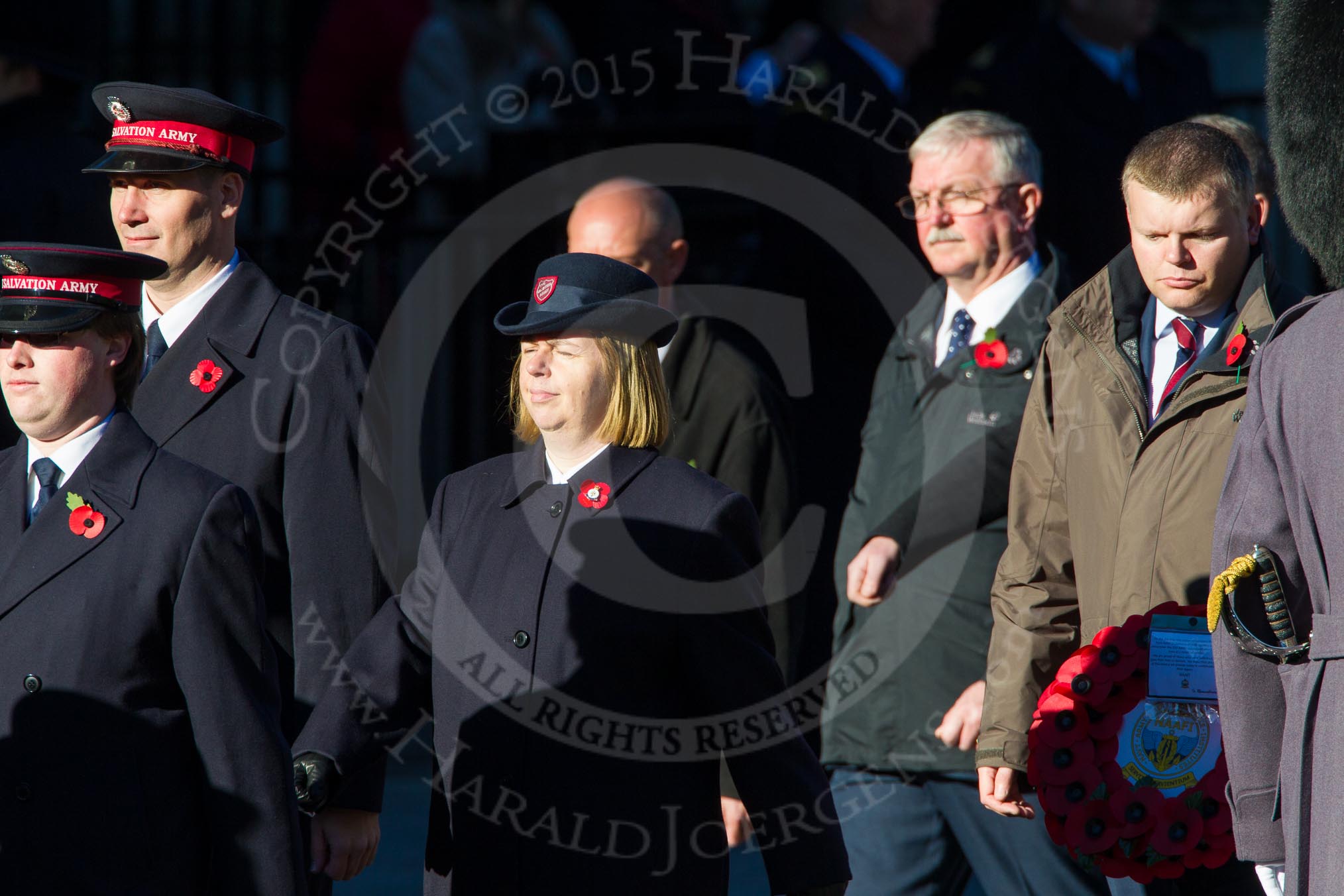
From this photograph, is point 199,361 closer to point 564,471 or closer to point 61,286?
point 61,286

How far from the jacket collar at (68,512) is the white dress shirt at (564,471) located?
72 cm

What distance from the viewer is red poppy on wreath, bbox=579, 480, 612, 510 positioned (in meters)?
3.29

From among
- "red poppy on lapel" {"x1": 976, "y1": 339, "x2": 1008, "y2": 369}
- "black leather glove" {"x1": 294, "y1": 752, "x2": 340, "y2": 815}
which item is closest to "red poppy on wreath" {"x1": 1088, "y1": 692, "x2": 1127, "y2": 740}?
"red poppy on lapel" {"x1": 976, "y1": 339, "x2": 1008, "y2": 369}

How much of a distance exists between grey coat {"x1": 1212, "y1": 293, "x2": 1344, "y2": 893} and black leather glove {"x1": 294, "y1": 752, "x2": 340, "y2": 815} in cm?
152

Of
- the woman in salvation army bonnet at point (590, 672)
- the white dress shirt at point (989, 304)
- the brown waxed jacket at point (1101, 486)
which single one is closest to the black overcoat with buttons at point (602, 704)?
the woman in salvation army bonnet at point (590, 672)

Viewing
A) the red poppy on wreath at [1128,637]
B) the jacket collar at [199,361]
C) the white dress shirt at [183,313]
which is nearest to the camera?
the red poppy on wreath at [1128,637]

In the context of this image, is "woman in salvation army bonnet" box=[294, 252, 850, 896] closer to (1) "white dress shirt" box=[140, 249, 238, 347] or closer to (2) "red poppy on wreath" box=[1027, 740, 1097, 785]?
(2) "red poppy on wreath" box=[1027, 740, 1097, 785]

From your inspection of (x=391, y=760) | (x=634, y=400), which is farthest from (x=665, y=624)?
(x=391, y=760)

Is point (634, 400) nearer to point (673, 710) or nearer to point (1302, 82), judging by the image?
point (673, 710)

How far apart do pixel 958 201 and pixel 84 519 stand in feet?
7.59

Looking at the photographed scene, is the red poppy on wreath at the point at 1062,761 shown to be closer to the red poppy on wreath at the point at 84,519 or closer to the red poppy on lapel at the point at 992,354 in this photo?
the red poppy on lapel at the point at 992,354

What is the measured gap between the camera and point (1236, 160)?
3.58m

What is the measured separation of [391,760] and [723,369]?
3.16 m

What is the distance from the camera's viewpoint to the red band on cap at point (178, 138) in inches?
150
